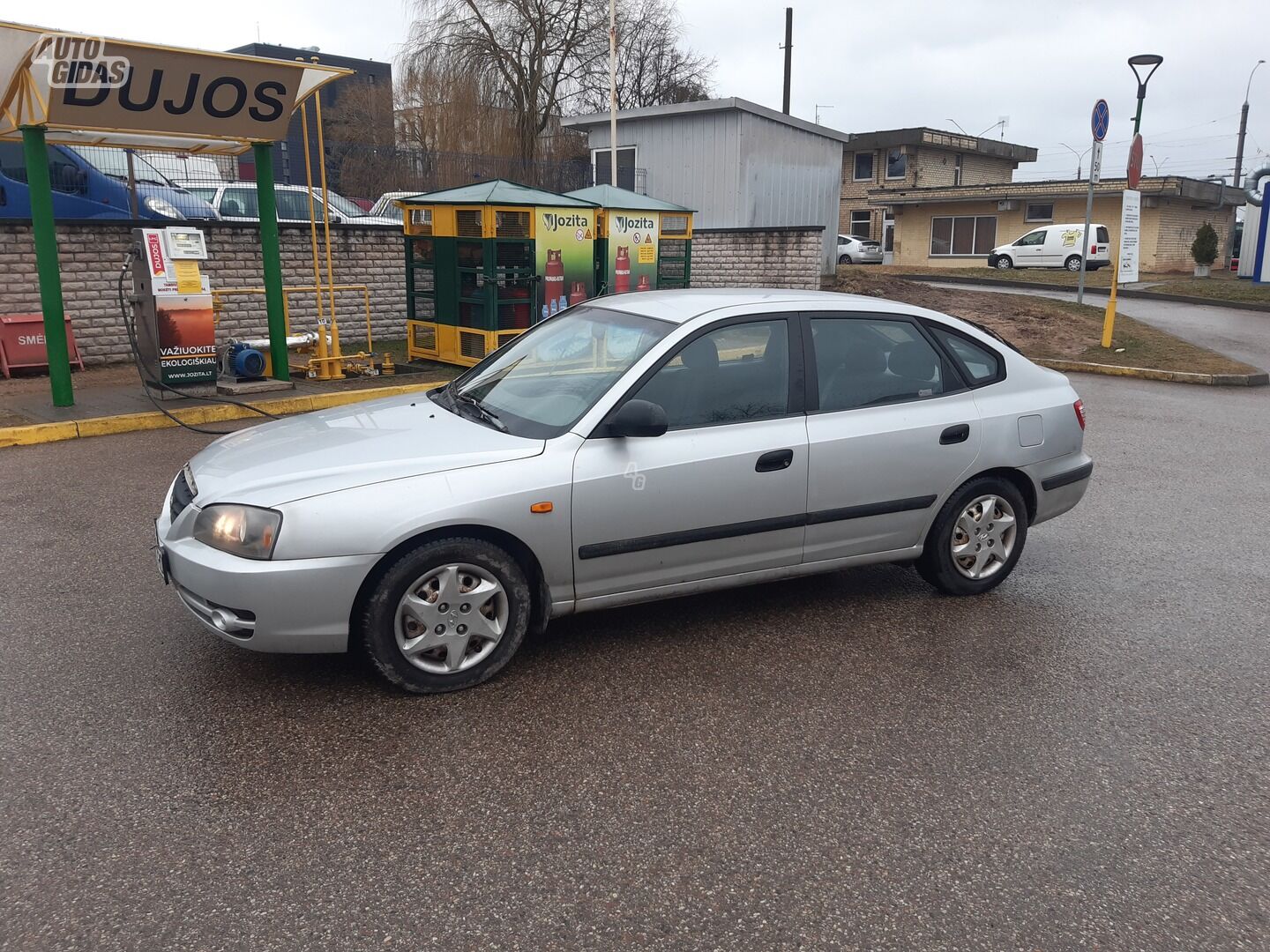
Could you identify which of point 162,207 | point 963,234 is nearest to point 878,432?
point 162,207

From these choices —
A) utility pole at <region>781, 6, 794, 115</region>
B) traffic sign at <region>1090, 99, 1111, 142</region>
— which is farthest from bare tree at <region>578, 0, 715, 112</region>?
traffic sign at <region>1090, 99, 1111, 142</region>

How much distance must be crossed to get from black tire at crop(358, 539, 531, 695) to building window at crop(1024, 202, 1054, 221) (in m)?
41.9

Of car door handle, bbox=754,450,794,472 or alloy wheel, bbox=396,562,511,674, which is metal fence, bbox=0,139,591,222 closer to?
alloy wheel, bbox=396,562,511,674

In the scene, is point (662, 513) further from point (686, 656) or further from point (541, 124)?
point (541, 124)

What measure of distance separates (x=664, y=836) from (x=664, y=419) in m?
1.74

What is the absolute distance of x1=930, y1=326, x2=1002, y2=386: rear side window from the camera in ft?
17.5

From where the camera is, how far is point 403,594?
395 centimetres

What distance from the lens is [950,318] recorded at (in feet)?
18.1

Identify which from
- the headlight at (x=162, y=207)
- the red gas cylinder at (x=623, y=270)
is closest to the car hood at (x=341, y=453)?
the red gas cylinder at (x=623, y=270)

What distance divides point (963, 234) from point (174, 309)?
37.9 metres

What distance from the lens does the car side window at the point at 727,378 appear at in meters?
4.57

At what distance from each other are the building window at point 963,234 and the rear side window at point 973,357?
3963 cm

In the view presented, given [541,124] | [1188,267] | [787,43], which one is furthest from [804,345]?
[1188,267]

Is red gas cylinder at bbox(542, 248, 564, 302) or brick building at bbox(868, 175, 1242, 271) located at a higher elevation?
brick building at bbox(868, 175, 1242, 271)
